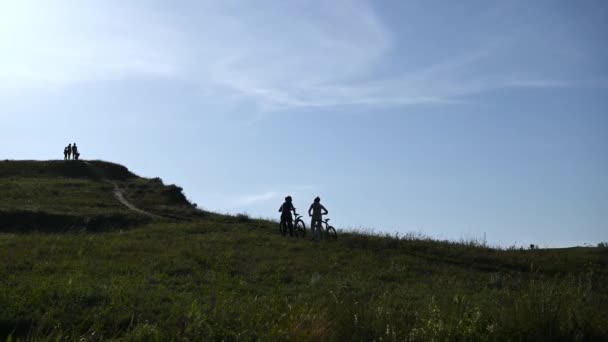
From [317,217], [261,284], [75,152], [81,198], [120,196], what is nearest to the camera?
[261,284]

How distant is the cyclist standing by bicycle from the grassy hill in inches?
42.7

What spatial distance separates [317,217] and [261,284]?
11383mm

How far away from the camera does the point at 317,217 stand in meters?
26.5

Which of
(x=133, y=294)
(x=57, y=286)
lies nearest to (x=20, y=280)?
(x=57, y=286)

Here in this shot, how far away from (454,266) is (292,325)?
1348cm

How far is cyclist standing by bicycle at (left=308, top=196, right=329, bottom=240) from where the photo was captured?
2650 centimetres

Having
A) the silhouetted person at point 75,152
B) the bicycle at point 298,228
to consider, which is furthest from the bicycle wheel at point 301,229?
the silhouetted person at point 75,152

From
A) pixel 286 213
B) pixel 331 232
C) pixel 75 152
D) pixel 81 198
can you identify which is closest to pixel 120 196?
pixel 81 198

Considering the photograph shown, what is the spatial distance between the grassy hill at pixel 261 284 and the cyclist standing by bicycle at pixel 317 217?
109 centimetres

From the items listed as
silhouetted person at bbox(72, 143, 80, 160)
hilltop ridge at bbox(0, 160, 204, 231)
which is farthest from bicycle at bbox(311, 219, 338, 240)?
silhouetted person at bbox(72, 143, 80, 160)

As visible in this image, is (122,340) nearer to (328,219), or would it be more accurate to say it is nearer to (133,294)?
(133,294)

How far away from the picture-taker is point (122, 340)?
8.47m

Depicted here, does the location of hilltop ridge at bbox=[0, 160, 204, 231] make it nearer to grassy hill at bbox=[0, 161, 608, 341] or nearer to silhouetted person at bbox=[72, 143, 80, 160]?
grassy hill at bbox=[0, 161, 608, 341]

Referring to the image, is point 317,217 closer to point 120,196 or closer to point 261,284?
point 261,284
